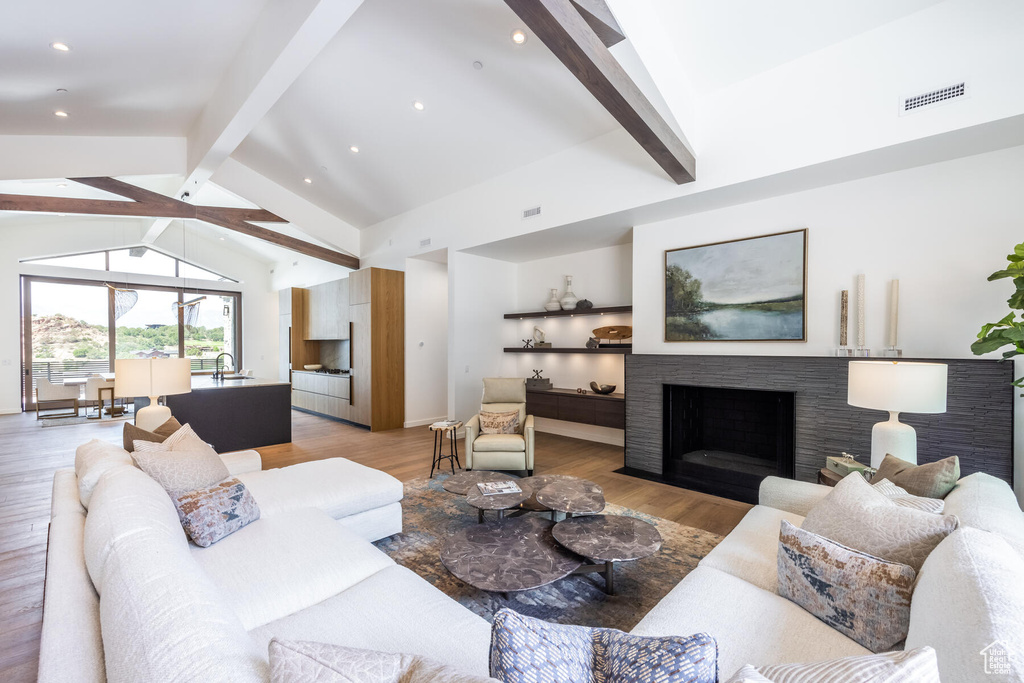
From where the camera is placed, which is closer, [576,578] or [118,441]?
[576,578]

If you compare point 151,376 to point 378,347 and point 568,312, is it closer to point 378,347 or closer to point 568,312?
point 378,347

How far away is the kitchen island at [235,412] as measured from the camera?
4.74 m

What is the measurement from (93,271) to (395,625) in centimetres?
1067

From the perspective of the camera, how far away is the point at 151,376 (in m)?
2.73

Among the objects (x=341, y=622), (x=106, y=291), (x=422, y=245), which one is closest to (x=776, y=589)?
(x=341, y=622)

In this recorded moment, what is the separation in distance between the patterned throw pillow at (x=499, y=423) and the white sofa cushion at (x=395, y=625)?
8.64ft

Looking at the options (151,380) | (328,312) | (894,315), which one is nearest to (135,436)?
(151,380)

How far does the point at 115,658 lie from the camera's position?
2.65 ft

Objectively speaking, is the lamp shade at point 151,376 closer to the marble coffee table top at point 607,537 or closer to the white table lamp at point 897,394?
the marble coffee table top at point 607,537

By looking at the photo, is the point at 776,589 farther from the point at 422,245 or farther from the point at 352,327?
the point at 352,327

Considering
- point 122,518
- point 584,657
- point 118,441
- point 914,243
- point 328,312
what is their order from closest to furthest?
point 584,657, point 122,518, point 914,243, point 118,441, point 328,312

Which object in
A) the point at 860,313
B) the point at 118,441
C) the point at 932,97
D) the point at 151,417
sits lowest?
the point at 118,441

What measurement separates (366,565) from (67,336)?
33.6 feet

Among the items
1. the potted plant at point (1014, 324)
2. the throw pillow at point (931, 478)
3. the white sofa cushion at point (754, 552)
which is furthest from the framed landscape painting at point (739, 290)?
the white sofa cushion at point (754, 552)
